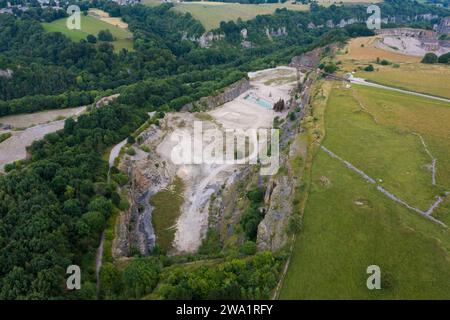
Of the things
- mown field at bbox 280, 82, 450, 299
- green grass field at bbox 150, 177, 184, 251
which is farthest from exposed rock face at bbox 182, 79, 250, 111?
mown field at bbox 280, 82, 450, 299

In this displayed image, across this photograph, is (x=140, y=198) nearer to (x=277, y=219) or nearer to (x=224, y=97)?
(x=277, y=219)

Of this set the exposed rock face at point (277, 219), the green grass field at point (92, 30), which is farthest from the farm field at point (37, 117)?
the exposed rock face at point (277, 219)

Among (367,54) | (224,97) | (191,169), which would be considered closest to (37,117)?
(191,169)

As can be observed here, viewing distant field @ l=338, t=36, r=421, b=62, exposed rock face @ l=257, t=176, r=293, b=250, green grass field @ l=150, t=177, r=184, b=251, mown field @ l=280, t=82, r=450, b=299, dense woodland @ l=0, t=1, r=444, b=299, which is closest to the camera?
mown field @ l=280, t=82, r=450, b=299

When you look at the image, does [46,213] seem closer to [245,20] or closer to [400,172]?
[400,172]

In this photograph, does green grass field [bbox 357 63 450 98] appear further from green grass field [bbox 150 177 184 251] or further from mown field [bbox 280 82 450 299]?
green grass field [bbox 150 177 184 251]

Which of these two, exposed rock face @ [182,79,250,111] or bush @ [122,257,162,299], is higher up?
exposed rock face @ [182,79,250,111]

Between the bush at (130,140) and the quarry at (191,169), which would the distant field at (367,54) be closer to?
the quarry at (191,169)
